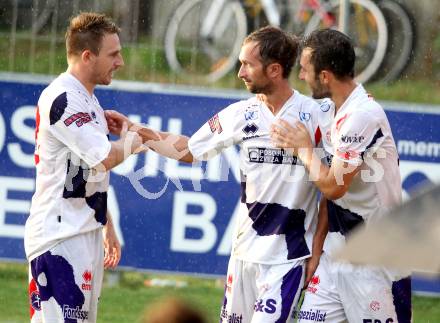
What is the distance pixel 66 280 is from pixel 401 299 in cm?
175

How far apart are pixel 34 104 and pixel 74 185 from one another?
11.1ft

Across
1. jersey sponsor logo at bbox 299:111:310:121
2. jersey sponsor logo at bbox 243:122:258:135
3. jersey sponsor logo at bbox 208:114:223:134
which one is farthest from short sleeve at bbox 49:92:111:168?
jersey sponsor logo at bbox 299:111:310:121

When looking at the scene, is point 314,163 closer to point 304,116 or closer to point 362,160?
point 362,160

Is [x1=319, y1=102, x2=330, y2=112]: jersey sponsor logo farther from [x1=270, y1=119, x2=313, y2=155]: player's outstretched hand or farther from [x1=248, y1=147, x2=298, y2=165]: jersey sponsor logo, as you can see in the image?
[x1=248, y1=147, x2=298, y2=165]: jersey sponsor logo

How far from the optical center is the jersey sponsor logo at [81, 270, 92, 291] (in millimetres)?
6105

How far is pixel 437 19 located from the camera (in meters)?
9.17

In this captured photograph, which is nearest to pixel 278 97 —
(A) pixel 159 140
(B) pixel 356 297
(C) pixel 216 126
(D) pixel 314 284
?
(C) pixel 216 126

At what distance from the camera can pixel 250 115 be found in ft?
20.8

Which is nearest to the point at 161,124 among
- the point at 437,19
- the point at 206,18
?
the point at 206,18

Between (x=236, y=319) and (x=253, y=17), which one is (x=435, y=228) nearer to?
(x=236, y=319)

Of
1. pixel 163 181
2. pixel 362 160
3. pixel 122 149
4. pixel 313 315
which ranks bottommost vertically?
pixel 163 181

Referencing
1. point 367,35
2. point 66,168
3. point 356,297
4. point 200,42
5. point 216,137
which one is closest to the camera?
point 356,297

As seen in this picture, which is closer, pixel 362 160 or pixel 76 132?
pixel 362 160

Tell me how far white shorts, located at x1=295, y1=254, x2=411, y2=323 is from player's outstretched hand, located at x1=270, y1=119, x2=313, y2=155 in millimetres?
641
